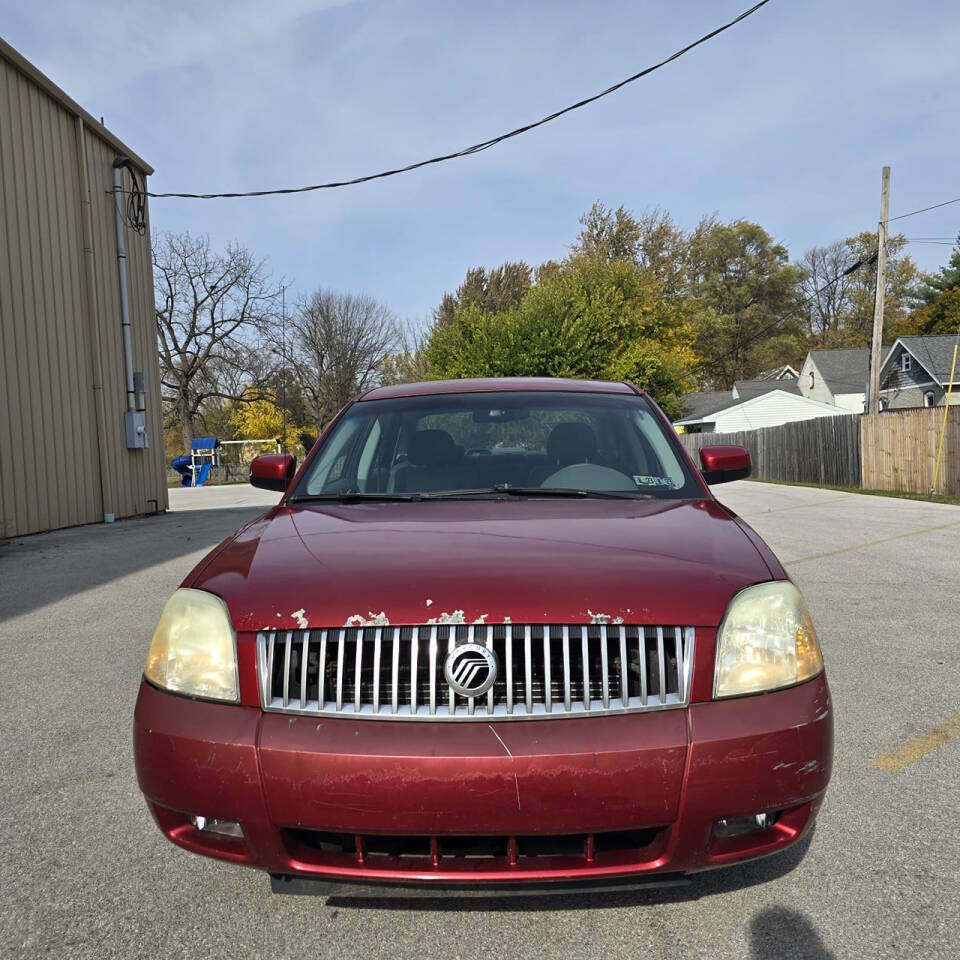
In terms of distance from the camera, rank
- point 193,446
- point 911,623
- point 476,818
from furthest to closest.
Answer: point 193,446, point 911,623, point 476,818

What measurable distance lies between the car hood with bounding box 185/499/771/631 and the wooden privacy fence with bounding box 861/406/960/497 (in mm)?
17900

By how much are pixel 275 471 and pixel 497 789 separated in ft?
8.08

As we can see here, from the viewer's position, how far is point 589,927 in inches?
83.9

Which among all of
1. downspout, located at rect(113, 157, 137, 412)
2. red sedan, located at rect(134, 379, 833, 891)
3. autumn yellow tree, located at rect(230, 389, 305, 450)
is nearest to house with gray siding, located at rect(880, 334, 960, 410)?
autumn yellow tree, located at rect(230, 389, 305, 450)

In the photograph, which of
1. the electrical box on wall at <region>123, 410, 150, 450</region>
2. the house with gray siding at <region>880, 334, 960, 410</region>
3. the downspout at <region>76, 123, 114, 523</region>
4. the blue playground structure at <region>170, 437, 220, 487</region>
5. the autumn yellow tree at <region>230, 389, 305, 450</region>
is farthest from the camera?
the autumn yellow tree at <region>230, 389, 305, 450</region>

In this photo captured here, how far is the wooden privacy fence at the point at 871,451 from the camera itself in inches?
724

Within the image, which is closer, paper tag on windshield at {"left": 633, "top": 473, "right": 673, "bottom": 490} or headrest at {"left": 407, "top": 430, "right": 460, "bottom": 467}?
paper tag on windshield at {"left": 633, "top": 473, "right": 673, "bottom": 490}

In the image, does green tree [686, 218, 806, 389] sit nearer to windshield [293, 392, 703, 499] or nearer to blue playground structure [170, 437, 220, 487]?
blue playground structure [170, 437, 220, 487]

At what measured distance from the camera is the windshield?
3.26 metres

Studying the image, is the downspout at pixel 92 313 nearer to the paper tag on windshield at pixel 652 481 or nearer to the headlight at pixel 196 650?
the paper tag on windshield at pixel 652 481

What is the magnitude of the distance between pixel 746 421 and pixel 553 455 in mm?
52100

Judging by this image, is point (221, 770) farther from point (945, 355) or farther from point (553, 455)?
point (945, 355)

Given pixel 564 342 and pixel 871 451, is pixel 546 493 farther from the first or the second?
pixel 564 342

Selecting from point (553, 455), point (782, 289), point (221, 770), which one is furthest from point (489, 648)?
point (782, 289)
